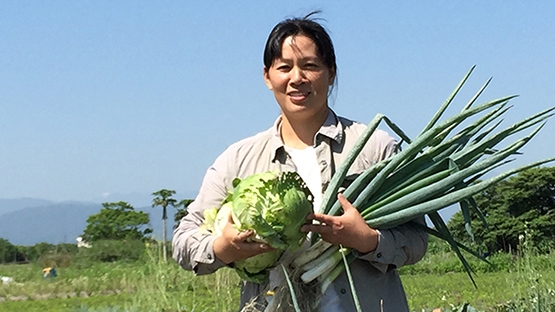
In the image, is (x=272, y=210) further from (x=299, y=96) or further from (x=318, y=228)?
(x=299, y=96)

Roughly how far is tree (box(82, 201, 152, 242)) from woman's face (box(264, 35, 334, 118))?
114 feet

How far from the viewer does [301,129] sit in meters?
2.04

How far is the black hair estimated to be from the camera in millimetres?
1990

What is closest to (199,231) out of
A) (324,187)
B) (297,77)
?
(324,187)

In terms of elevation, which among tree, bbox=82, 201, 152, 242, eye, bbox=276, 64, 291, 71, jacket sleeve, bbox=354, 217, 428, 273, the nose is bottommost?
jacket sleeve, bbox=354, 217, 428, 273

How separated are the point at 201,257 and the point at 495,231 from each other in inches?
783

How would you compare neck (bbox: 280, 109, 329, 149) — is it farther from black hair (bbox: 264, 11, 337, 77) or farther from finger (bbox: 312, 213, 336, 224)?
finger (bbox: 312, 213, 336, 224)

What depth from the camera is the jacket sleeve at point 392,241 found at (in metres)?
1.80

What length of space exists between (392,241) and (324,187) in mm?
245

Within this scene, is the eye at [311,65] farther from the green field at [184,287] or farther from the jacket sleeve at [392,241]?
the green field at [184,287]

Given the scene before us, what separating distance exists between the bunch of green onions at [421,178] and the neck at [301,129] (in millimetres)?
218

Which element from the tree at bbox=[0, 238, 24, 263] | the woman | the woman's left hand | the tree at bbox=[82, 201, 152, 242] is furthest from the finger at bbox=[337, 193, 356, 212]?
the tree at bbox=[82, 201, 152, 242]

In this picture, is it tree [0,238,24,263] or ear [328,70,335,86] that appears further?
tree [0,238,24,263]

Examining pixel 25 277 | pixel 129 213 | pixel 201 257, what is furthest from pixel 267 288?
pixel 129 213
